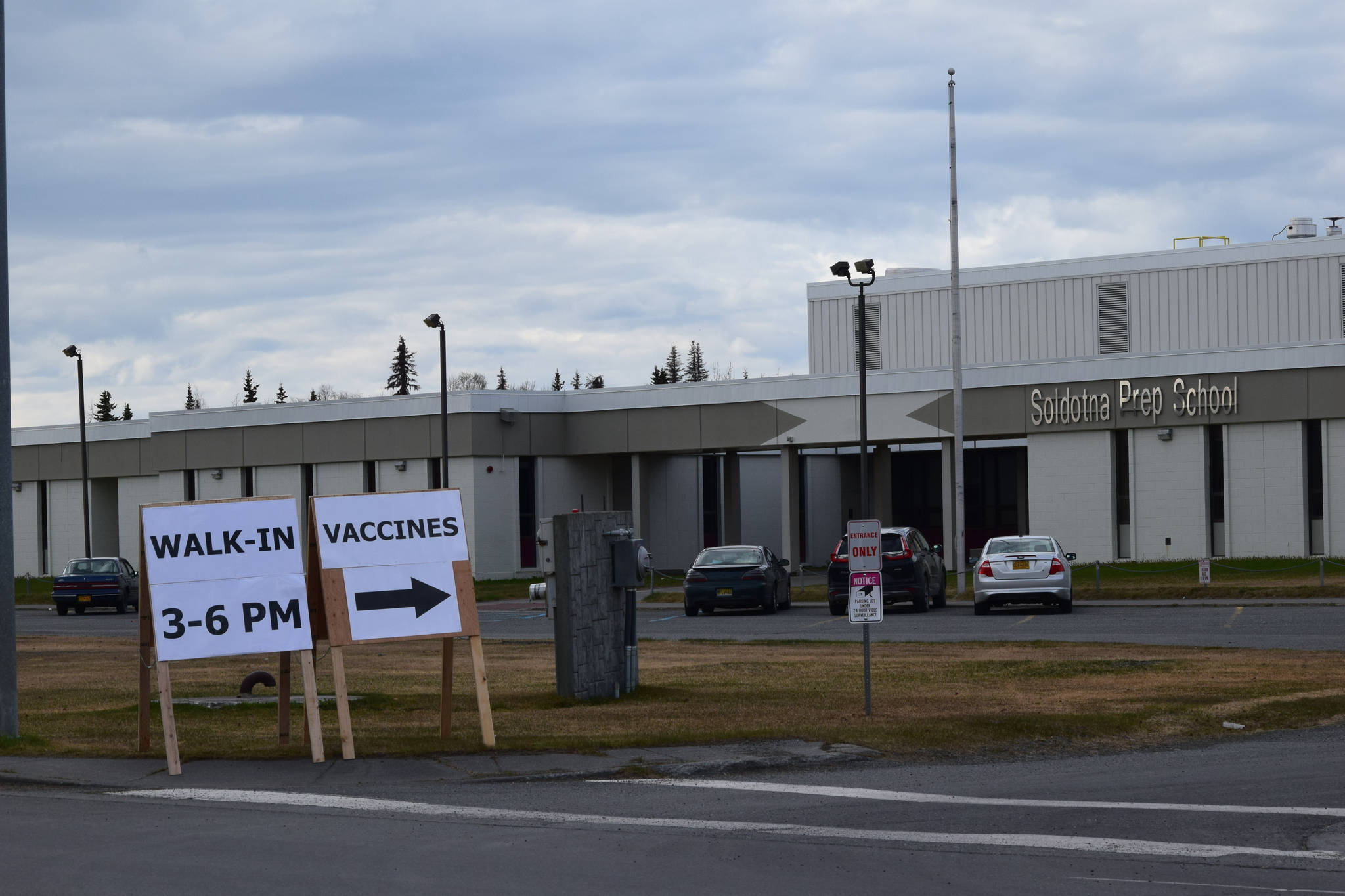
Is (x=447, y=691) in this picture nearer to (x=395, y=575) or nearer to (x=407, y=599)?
(x=407, y=599)

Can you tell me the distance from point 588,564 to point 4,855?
25.6 feet

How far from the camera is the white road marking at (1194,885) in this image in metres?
7.44

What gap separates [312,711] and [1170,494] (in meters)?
34.4

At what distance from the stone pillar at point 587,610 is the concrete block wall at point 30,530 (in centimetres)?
5233

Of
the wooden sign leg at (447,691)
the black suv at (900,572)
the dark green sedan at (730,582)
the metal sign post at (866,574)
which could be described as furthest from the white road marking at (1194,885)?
the dark green sedan at (730,582)

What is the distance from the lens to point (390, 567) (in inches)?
493

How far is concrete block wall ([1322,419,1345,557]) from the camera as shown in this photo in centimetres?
4019

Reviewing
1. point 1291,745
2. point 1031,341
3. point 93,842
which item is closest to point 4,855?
point 93,842

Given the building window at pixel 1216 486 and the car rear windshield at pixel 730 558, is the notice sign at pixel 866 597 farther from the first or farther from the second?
the building window at pixel 1216 486

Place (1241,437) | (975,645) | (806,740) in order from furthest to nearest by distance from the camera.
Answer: (1241,437) < (975,645) < (806,740)

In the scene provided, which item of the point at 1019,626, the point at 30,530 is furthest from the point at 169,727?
the point at 30,530

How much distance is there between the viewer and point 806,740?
1249 centimetres

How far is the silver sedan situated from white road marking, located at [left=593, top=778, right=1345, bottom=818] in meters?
18.9

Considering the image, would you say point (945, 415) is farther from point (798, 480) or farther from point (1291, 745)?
point (1291, 745)
